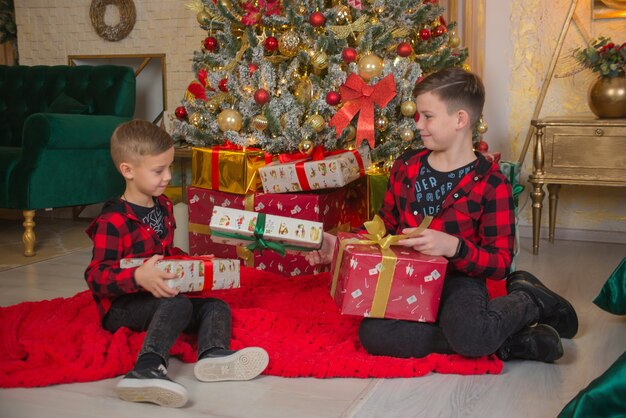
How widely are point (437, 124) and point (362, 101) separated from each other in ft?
3.48

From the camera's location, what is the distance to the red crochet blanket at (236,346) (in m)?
1.91

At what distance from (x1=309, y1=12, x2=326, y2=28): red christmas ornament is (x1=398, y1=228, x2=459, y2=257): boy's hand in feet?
4.81

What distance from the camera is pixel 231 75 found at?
10.6 ft

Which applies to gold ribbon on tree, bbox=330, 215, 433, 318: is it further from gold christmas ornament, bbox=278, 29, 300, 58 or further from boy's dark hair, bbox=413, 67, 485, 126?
gold christmas ornament, bbox=278, 29, 300, 58

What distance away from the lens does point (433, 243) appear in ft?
6.15

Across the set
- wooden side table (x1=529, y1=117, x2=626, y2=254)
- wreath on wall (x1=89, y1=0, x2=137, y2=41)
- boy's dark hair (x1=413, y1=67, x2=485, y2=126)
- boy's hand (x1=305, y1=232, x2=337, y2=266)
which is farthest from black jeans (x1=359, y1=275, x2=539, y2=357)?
wreath on wall (x1=89, y1=0, x2=137, y2=41)

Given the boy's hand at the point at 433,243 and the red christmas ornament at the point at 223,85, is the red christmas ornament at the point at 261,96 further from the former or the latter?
the boy's hand at the point at 433,243

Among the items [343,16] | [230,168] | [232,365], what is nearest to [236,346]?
[232,365]

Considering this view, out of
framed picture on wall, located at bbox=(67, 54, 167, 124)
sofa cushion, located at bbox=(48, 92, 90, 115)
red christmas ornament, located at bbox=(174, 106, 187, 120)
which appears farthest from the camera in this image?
framed picture on wall, located at bbox=(67, 54, 167, 124)

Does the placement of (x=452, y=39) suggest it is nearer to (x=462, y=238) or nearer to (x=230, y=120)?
(x=230, y=120)

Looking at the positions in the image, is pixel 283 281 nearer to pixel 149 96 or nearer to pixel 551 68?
pixel 551 68

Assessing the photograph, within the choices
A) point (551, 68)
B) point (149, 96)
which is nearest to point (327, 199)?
point (551, 68)

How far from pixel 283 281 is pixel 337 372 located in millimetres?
931

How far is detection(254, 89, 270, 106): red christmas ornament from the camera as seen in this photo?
119 inches
